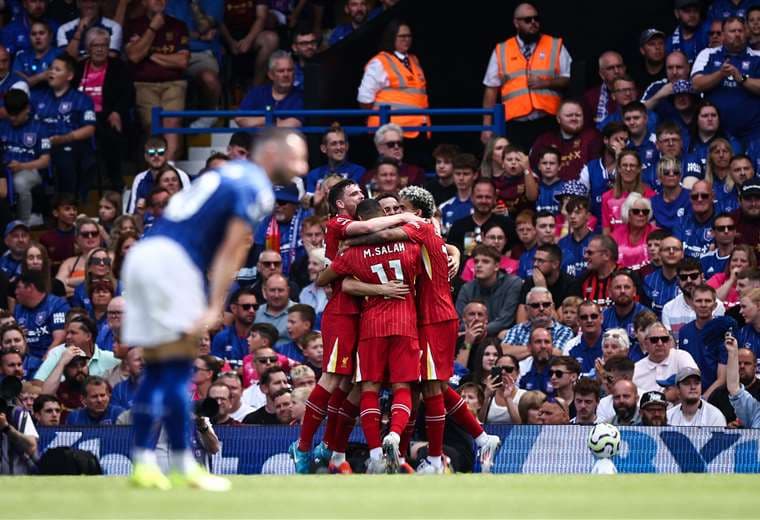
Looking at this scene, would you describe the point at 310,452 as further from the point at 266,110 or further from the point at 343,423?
the point at 266,110

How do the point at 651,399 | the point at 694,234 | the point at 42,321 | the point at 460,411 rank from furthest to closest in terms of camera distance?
the point at 42,321 < the point at 694,234 < the point at 651,399 < the point at 460,411

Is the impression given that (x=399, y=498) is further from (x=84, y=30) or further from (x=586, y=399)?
(x=84, y=30)

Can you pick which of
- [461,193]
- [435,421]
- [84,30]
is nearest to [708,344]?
[435,421]

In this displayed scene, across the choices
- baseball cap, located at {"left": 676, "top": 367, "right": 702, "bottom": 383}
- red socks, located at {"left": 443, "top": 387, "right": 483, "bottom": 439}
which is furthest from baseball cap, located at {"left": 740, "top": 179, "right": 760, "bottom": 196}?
red socks, located at {"left": 443, "top": 387, "right": 483, "bottom": 439}

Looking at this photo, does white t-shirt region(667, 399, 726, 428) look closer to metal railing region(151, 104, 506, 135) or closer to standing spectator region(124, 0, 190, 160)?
metal railing region(151, 104, 506, 135)

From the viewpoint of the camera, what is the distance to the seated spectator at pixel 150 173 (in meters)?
18.8

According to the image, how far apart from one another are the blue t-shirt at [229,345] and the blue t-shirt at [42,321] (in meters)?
1.74

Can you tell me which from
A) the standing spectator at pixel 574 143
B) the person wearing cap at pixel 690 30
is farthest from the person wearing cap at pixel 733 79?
the standing spectator at pixel 574 143

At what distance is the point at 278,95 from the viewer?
19781 millimetres

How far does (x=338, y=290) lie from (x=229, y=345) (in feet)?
12.2

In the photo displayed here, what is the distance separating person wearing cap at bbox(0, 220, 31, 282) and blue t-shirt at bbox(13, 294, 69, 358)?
1.00 m

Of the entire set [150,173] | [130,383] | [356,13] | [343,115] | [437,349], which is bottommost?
[130,383]

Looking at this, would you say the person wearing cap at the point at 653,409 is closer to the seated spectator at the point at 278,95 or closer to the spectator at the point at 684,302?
the spectator at the point at 684,302

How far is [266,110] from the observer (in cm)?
1919
